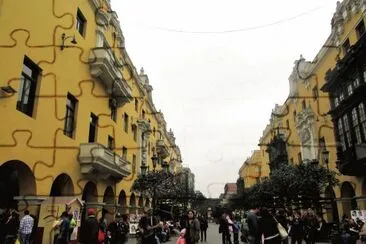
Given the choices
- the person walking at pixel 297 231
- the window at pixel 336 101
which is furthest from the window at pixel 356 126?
the person walking at pixel 297 231

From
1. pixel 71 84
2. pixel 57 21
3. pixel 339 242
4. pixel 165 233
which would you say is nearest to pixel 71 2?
pixel 57 21

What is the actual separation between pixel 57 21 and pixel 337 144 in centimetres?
1886

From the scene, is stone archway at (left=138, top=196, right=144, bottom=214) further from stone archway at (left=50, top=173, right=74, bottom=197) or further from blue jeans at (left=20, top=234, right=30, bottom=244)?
blue jeans at (left=20, top=234, right=30, bottom=244)

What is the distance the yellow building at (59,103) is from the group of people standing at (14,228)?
130 cm

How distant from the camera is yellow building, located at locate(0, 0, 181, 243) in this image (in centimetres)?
1176

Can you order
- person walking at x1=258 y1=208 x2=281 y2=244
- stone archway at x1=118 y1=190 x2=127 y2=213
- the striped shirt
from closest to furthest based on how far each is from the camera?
person walking at x1=258 y1=208 x2=281 y2=244, the striped shirt, stone archway at x1=118 y1=190 x2=127 y2=213

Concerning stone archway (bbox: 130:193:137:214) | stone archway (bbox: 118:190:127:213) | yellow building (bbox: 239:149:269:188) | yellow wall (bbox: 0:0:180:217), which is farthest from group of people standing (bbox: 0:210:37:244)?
yellow building (bbox: 239:149:269:188)

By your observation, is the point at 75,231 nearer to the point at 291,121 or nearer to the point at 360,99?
the point at 360,99

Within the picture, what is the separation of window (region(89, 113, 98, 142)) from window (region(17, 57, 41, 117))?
5.91m

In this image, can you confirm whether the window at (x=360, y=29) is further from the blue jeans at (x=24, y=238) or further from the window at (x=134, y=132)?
the blue jeans at (x=24, y=238)

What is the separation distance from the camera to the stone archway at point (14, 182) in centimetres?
1265

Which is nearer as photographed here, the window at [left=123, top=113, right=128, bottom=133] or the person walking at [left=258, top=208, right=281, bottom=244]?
the person walking at [left=258, top=208, right=281, bottom=244]

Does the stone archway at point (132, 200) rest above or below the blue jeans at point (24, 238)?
above

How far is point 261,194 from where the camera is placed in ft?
98.9
